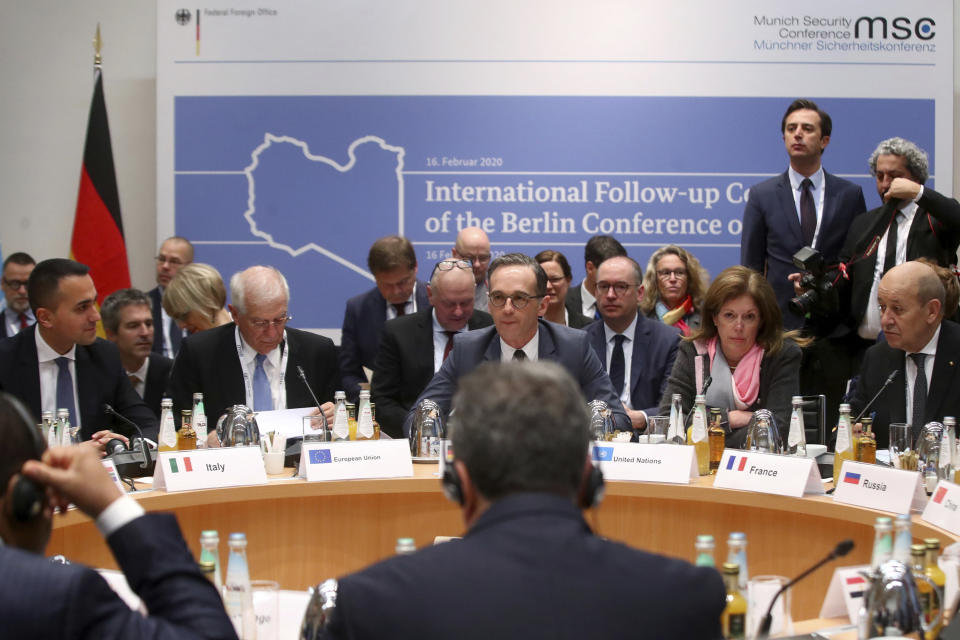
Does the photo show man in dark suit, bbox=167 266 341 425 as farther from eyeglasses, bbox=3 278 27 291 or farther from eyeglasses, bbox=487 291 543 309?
eyeglasses, bbox=3 278 27 291

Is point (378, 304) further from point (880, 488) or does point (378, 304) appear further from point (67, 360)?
point (880, 488)

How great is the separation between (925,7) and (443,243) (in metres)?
2.98

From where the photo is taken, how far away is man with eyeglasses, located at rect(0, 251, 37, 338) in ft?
20.6

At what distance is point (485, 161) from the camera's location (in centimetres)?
621

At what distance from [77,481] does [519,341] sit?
265cm

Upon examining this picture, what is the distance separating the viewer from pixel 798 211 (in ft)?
17.5

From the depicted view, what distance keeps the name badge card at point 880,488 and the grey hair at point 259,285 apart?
7.16 ft

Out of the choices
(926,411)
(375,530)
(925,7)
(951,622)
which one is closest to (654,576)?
(951,622)

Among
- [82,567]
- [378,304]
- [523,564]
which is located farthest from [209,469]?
[378,304]

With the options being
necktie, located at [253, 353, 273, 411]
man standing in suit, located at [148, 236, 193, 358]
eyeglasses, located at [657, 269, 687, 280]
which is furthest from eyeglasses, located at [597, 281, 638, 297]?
man standing in suit, located at [148, 236, 193, 358]

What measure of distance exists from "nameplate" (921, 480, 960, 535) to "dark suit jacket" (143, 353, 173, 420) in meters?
3.33

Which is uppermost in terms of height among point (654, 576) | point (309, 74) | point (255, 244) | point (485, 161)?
point (309, 74)

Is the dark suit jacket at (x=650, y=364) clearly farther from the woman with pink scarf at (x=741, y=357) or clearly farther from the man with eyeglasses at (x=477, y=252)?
the man with eyeglasses at (x=477, y=252)

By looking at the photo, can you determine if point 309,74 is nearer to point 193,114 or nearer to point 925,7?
point 193,114
